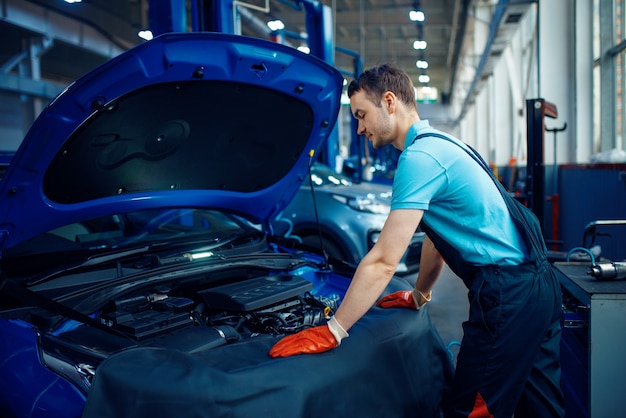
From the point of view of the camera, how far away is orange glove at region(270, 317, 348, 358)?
148cm

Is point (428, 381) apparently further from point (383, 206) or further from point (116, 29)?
point (116, 29)

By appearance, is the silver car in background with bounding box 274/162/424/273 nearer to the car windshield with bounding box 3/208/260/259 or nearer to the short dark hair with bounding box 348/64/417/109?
the car windshield with bounding box 3/208/260/259

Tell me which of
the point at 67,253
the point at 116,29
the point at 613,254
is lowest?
the point at 613,254

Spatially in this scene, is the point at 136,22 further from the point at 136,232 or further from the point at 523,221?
the point at 523,221

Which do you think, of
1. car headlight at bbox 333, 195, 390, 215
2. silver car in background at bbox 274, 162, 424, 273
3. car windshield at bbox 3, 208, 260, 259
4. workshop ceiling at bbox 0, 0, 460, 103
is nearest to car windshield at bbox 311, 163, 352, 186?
silver car in background at bbox 274, 162, 424, 273

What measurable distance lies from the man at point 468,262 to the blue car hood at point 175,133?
1.62 feet

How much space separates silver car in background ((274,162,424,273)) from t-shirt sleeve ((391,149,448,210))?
9.46 ft

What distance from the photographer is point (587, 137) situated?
6.88 m

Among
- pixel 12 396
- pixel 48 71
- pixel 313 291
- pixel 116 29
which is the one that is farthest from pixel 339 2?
pixel 12 396

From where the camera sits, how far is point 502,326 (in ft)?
5.18

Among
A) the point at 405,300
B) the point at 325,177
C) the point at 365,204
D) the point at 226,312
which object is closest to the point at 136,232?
the point at 226,312

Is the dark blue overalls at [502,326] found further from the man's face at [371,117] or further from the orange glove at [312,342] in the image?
the orange glove at [312,342]

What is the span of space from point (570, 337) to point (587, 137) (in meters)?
5.52

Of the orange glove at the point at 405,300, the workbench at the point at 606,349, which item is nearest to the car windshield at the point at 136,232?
the orange glove at the point at 405,300
